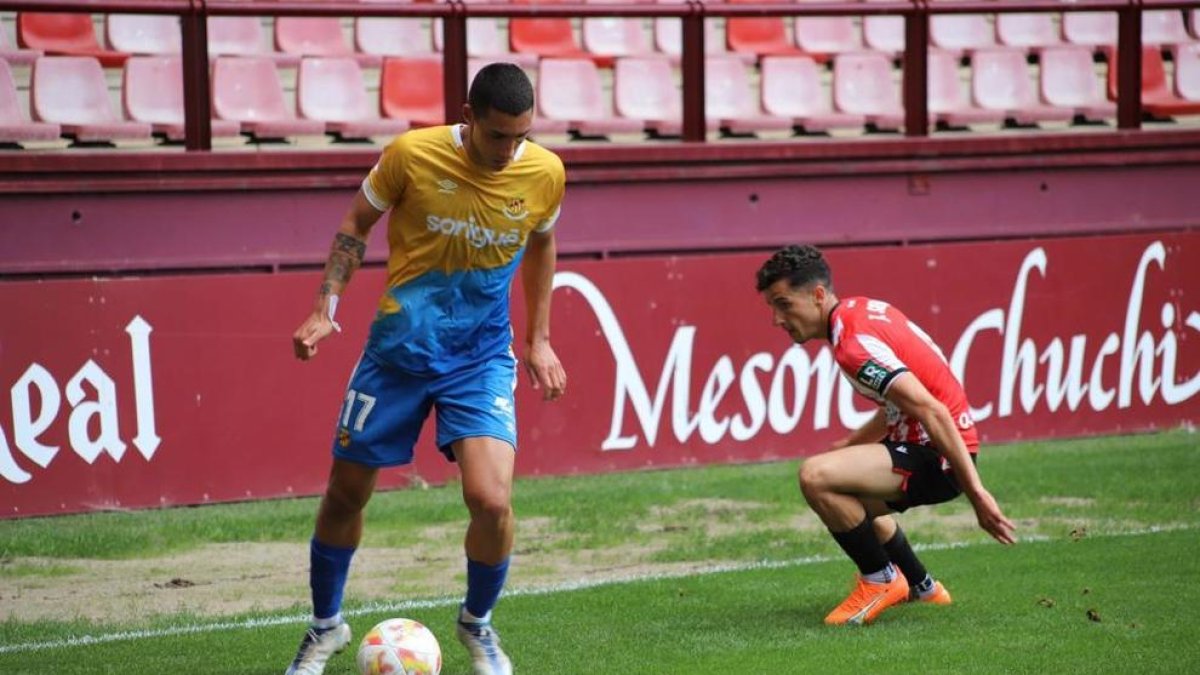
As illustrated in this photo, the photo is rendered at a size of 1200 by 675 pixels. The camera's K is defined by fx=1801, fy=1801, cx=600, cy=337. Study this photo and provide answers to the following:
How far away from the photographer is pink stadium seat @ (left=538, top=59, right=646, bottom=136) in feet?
43.6

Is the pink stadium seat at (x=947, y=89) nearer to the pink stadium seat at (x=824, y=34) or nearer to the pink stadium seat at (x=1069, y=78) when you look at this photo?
the pink stadium seat at (x=1069, y=78)

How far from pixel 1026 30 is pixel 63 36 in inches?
341

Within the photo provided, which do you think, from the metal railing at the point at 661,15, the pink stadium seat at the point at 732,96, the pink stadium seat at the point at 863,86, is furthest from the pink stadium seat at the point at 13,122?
the pink stadium seat at the point at 863,86

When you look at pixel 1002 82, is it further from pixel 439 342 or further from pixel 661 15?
pixel 439 342

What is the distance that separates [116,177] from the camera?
34.6 ft

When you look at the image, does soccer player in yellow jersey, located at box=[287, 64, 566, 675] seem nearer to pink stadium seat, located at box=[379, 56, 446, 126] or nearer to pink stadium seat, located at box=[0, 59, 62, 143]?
pink stadium seat, located at box=[0, 59, 62, 143]

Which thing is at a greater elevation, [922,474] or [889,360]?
[889,360]

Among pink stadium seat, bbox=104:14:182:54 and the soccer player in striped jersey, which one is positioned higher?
pink stadium seat, bbox=104:14:182:54

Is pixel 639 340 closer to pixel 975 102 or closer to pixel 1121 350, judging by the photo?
pixel 1121 350

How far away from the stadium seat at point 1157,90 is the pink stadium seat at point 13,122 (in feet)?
28.6

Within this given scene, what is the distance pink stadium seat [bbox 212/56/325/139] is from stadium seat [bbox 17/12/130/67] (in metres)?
0.69

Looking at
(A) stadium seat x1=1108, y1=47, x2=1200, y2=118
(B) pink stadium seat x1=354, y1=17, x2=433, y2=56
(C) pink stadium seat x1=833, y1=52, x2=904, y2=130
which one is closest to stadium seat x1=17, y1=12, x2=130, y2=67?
(B) pink stadium seat x1=354, y1=17, x2=433, y2=56

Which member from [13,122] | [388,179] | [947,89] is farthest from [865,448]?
[947,89]

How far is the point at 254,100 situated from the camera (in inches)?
481
